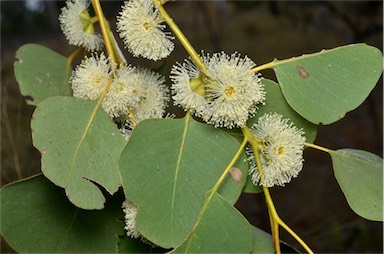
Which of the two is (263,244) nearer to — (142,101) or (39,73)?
(142,101)

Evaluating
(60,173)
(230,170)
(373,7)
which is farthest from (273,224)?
(373,7)

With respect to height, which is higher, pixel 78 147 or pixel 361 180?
pixel 78 147

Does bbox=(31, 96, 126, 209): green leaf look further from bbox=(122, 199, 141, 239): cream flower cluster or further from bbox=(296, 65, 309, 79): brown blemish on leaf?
bbox=(296, 65, 309, 79): brown blemish on leaf

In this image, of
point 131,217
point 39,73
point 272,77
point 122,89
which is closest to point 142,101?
point 122,89

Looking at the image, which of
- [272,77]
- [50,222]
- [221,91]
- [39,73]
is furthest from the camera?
[272,77]

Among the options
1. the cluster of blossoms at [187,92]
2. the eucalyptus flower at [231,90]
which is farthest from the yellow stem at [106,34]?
the eucalyptus flower at [231,90]

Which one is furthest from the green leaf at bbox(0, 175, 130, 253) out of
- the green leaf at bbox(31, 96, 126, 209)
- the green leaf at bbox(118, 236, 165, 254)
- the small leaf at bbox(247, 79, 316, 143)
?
the small leaf at bbox(247, 79, 316, 143)

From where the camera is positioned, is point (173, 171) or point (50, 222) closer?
point (173, 171)
